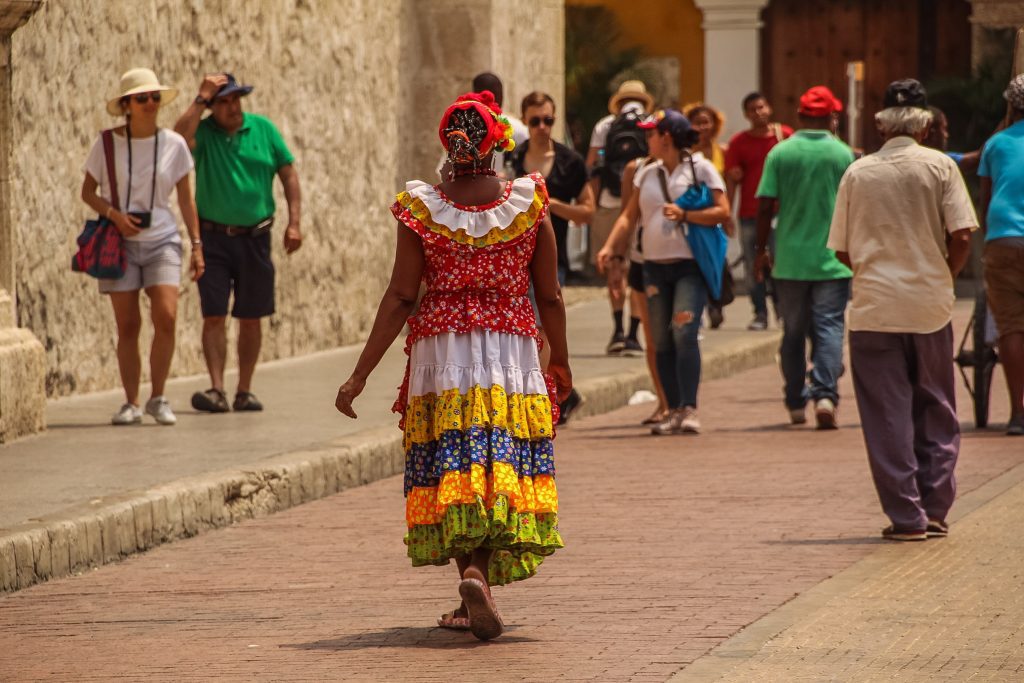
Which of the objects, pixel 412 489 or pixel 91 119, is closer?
pixel 412 489

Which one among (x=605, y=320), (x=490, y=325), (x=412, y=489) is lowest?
(x=605, y=320)

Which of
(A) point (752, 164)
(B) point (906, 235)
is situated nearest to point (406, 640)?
(B) point (906, 235)

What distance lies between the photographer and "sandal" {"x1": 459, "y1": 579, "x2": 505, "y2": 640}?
6453 millimetres

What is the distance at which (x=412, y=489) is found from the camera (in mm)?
6680

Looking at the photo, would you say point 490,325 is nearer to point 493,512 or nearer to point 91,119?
point 493,512

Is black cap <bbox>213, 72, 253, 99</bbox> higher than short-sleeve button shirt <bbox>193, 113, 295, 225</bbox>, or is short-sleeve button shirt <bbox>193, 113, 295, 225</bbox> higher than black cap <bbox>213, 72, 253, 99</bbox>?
black cap <bbox>213, 72, 253, 99</bbox>

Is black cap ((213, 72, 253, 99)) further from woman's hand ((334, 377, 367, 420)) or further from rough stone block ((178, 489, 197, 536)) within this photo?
woman's hand ((334, 377, 367, 420))

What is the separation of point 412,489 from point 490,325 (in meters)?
0.56

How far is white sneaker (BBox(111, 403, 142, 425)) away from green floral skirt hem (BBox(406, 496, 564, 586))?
469 centimetres

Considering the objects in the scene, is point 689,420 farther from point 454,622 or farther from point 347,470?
point 454,622

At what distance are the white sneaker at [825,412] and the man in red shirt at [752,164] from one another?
5.40 metres

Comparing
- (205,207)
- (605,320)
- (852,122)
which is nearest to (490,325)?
(205,207)

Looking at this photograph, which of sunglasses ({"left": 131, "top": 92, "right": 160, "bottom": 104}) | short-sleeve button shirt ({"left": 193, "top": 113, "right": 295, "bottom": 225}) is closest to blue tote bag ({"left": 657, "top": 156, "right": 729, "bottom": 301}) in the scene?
short-sleeve button shirt ({"left": 193, "top": 113, "right": 295, "bottom": 225})

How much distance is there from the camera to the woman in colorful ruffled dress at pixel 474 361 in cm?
656
